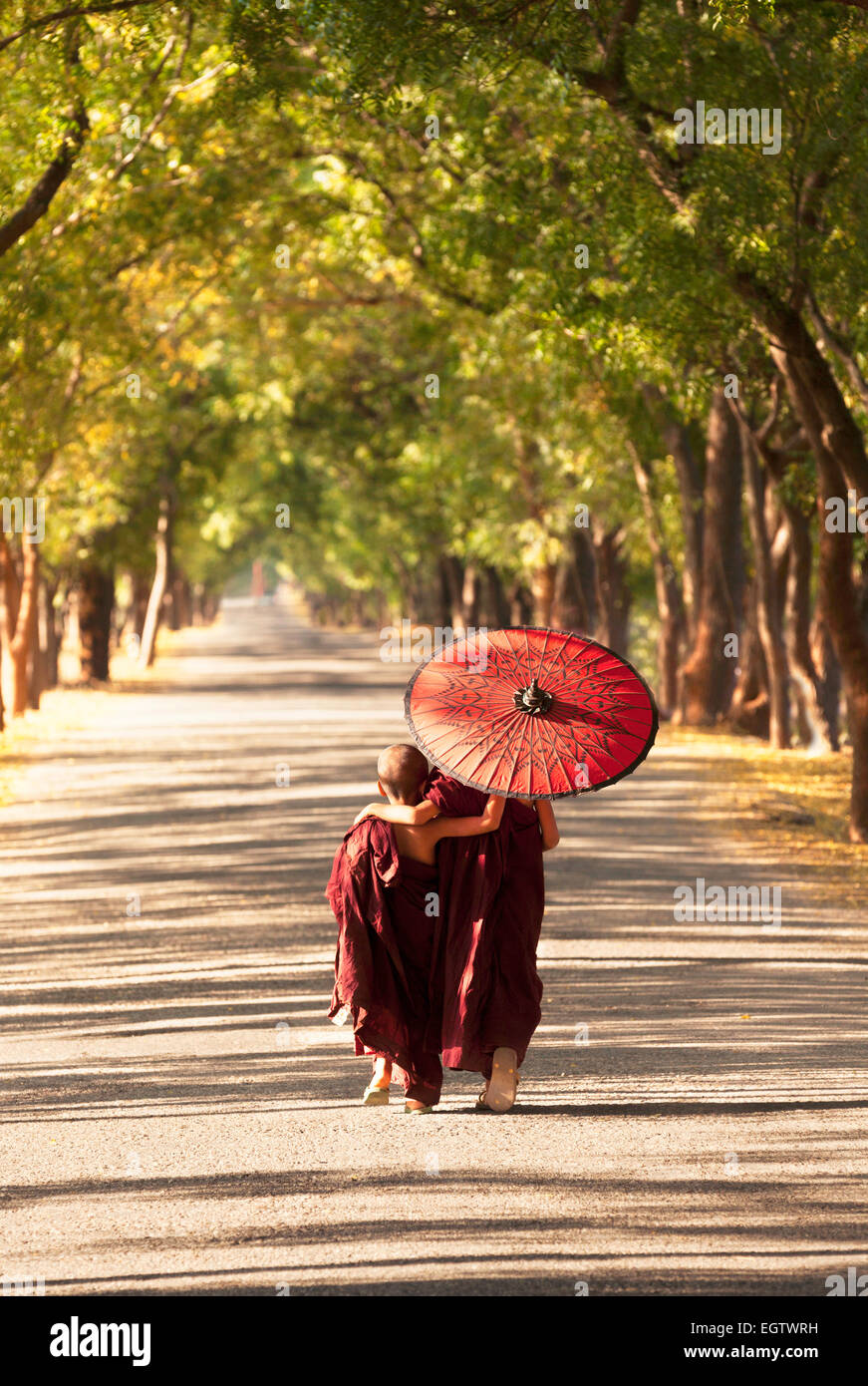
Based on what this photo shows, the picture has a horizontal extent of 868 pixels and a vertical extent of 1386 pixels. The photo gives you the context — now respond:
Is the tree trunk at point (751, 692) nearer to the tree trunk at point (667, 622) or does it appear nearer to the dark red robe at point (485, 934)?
the tree trunk at point (667, 622)

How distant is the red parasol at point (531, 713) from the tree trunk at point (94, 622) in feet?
99.5

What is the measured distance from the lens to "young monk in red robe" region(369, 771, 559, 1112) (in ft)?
21.5

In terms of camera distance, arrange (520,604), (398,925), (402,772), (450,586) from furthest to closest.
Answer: (450,586)
(520,604)
(398,925)
(402,772)

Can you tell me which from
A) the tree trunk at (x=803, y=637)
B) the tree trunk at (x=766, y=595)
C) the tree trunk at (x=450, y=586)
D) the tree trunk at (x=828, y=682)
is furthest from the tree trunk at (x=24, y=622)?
the tree trunk at (x=450, y=586)

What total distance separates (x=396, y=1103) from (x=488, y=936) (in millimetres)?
820

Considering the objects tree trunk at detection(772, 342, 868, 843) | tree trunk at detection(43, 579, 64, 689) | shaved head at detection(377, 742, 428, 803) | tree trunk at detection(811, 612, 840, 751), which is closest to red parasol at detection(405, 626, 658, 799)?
shaved head at detection(377, 742, 428, 803)

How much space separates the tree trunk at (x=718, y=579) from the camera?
78.5 feet

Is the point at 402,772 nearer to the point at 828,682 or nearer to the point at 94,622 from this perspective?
the point at 828,682

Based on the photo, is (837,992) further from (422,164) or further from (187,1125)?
(422,164)

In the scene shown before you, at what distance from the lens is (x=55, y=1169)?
19.8 ft

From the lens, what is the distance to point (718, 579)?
24.6 m

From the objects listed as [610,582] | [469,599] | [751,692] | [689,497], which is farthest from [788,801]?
[469,599]

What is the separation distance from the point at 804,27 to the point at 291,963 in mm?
6894

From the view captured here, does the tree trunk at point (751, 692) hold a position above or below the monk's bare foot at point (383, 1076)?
above
